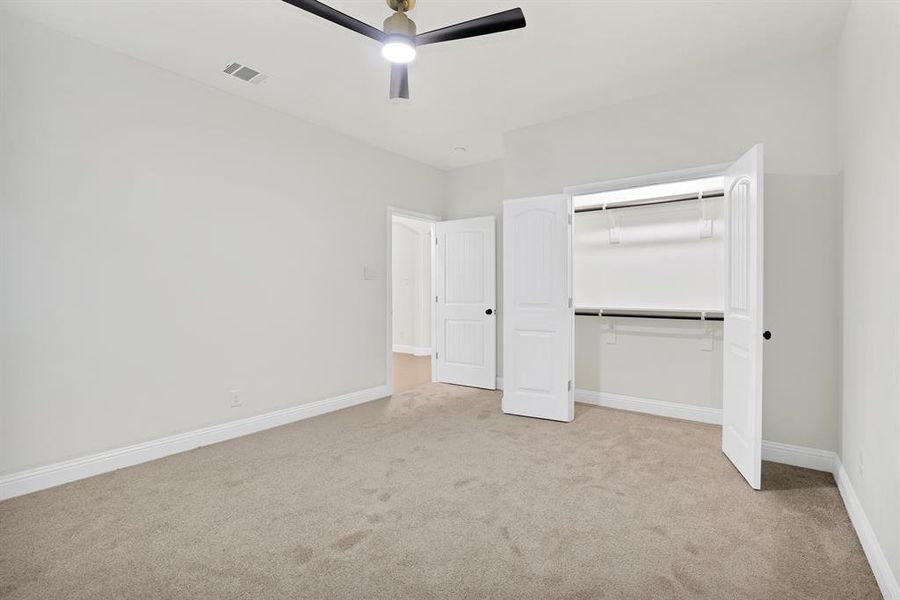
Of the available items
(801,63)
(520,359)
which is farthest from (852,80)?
(520,359)

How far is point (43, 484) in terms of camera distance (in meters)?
2.63

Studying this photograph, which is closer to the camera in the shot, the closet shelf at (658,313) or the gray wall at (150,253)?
the gray wall at (150,253)

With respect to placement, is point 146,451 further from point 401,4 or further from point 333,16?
point 401,4

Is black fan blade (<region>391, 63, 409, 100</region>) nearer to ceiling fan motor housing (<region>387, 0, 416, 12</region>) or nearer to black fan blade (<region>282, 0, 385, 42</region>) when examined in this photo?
black fan blade (<region>282, 0, 385, 42</region>)

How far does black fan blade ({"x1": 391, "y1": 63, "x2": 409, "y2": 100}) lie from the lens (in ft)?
7.40

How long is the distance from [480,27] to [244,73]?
78.9 inches

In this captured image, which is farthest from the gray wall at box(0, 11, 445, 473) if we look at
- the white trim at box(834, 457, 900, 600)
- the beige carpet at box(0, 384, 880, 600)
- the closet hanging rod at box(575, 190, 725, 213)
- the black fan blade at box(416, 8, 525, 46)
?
the white trim at box(834, 457, 900, 600)

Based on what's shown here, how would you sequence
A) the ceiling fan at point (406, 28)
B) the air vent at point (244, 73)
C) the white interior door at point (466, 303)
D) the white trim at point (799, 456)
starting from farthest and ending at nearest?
the white interior door at point (466, 303)
the air vent at point (244, 73)
the white trim at point (799, 456)
the ceiling fan at point (406, 28)

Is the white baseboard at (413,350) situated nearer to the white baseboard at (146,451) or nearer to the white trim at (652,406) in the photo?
the white baseboard at (146,451)

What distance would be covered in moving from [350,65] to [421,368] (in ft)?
14.9

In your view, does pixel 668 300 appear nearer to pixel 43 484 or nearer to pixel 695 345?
pixel 695 345

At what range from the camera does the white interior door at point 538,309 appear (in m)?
3.85

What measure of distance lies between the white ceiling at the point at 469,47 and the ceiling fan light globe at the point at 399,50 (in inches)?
19.5

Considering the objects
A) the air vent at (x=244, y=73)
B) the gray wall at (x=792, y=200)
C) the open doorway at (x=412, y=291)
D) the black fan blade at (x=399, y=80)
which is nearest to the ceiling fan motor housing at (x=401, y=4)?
the black fan blade at (x=399, y=80)
